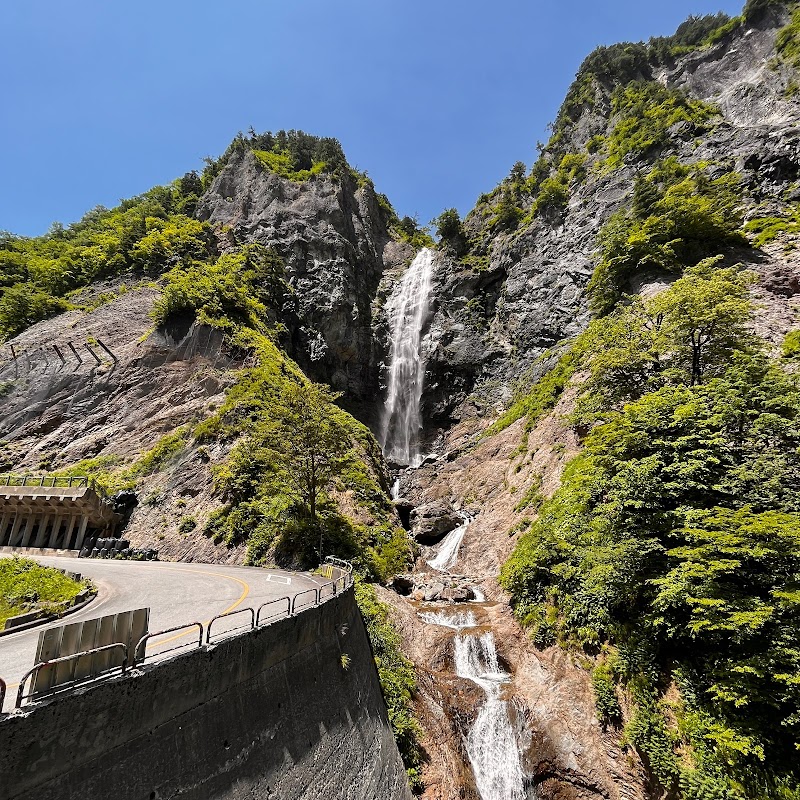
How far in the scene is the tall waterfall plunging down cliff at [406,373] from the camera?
4875 centimetres

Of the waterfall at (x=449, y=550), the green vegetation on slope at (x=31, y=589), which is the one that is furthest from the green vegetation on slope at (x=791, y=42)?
the green vegetation on slope at (x=31, y=589)

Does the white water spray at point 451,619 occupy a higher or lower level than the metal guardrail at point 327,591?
lower

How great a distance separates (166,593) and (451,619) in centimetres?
1160

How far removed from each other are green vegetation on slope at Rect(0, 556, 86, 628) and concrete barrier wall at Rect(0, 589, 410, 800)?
628 cm

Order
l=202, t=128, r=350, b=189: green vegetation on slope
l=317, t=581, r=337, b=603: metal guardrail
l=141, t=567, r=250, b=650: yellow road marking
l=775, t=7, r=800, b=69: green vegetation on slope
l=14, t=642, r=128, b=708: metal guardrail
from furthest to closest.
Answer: l=202, t=128, r=350, b=189: green vegetation on slope → l=775, t=7, r=800, b=69: green vegetation on slope → l=317, t=581, r=337, b=603: metal guardrail → l=141, t=567, r=250, b=650: yellow road marking → l=14, t=642, r=128, b=708: metal guardrail

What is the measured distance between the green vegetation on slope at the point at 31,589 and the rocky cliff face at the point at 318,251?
35.2 meters

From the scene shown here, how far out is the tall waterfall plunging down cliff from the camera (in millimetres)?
48750

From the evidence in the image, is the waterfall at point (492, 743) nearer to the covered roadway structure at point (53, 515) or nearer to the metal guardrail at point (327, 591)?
the metal guardrail at point (327, 591)

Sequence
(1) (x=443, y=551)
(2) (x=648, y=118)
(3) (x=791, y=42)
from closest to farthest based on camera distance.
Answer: (1) (x=443, y=551) → (3) (x=791, y=42) → (2) (x=648, y=118)

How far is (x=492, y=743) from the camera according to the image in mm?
13234

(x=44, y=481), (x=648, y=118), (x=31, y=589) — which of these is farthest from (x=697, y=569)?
(x=648, y=118)

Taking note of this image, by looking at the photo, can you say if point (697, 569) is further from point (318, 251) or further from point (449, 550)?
point (318, 251)

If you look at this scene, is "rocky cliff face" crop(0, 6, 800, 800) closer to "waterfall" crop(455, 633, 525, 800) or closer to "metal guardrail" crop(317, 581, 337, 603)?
"waterfall" crop(455, 633, 525, 800)

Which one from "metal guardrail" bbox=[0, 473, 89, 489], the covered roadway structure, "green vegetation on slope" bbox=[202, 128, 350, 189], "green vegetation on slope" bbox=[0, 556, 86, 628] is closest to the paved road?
"green vegetation on slope" bbox=[0, 556, 86, 628]
